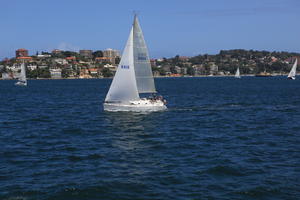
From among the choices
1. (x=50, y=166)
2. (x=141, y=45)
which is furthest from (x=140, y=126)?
(x=50, y=166)

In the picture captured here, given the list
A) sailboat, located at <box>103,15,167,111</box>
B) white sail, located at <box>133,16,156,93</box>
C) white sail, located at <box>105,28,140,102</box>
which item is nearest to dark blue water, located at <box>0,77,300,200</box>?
sailboat, located at <box>103,15,167,111</box>

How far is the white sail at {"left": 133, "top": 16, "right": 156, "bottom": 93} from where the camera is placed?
39.0 meters

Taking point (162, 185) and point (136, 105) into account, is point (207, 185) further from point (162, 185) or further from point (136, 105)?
point (136, 105)

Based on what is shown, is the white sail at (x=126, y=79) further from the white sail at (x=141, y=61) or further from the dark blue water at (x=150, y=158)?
the dark blue water at (x=150, y=158)

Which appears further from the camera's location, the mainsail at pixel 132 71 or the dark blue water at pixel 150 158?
the mainsail at pixel 132 71

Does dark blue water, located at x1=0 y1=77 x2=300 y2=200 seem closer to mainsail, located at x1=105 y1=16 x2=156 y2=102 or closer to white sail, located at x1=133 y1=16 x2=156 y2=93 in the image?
mainsail, located at x1=105 y1=16 x2=156 y2=102

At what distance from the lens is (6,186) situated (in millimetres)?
16422

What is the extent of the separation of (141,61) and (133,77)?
1784 mm

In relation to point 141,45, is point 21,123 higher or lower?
lower

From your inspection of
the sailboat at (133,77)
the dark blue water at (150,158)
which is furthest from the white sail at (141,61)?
the dark blue water at (150,158)

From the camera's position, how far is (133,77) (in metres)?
39.4

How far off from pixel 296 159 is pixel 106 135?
1307cm

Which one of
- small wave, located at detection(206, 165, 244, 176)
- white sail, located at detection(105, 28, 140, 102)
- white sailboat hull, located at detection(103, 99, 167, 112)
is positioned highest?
white sail, located at detection(105, 28, 140, 102)

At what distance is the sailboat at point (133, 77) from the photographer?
129 ft
